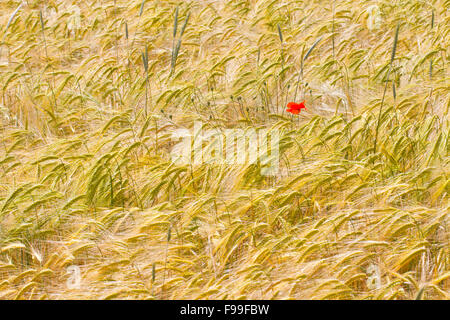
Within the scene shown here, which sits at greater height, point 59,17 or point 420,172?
point 59,17

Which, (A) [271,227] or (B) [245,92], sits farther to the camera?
(B) [245,92]

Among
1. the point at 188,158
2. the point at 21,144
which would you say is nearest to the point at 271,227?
the point at 188,158

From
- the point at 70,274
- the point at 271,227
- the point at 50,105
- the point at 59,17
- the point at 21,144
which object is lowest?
the point at 70,274

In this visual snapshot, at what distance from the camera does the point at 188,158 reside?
2799 millimetres

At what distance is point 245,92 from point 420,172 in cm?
129

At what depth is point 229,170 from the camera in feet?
8.63

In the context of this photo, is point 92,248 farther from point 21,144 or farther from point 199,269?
point 21,144

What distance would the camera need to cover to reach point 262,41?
4273 mm

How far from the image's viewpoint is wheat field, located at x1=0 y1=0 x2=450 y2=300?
2105 mm

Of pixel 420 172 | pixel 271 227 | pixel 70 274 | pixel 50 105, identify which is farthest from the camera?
pixel 50 105

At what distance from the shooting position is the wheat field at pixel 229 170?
2105mm

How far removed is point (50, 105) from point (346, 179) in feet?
5.83

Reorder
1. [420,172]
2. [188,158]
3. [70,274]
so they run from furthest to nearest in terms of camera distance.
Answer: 1. [188,158]
2. [420,172]
3. [70,274]

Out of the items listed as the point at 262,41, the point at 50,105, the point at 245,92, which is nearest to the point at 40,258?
the point at 50,105
